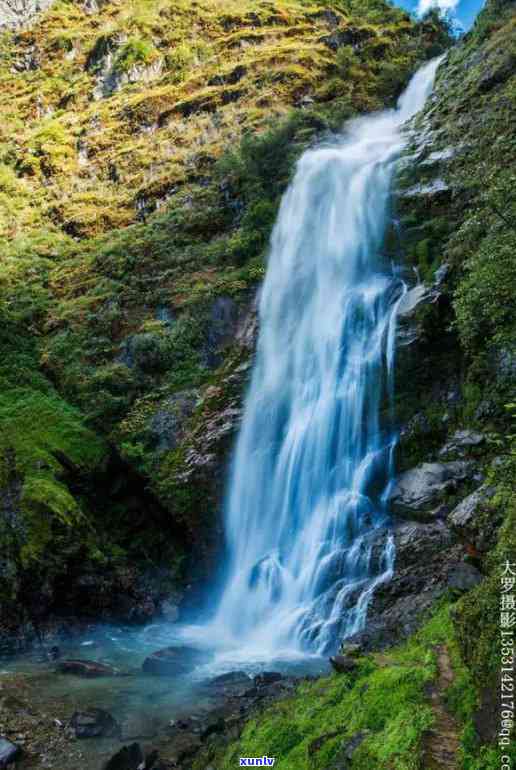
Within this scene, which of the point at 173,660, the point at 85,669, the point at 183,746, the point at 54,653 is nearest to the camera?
the point at 183,746

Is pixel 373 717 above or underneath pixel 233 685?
above

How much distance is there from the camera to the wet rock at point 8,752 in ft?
25.8

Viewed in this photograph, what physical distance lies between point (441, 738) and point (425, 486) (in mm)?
8929

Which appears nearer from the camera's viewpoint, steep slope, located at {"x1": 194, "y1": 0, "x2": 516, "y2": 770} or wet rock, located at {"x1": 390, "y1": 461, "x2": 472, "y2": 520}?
steep slope, located at {"x1": 194, "y1": 0, "x2": 516, "y2": 770}

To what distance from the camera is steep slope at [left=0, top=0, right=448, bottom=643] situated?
56.2 ft

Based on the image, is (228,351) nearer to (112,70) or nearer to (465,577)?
(465,577)

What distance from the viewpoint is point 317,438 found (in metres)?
16.5

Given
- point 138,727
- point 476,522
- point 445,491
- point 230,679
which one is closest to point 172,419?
point 445,491

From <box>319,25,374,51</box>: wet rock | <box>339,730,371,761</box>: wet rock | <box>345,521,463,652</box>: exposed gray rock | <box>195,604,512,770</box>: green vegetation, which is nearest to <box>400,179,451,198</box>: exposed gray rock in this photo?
<box>345,521,463,652</box>: exposed gray rock

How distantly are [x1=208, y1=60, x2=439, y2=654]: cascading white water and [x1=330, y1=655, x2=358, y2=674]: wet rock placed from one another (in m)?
4.69

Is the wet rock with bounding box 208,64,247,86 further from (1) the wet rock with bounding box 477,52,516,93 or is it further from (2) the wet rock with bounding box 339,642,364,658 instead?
(2) the wet rock with bounding box 339,642,364,658

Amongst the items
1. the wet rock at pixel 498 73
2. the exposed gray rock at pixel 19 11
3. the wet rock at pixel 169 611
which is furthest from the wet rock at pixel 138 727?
the exposed gray rock at pixel 19 11

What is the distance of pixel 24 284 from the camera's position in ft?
93.1

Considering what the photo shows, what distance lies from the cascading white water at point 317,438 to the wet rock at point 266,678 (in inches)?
85.2
